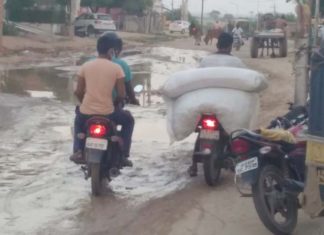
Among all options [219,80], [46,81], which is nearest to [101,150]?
[219,80]

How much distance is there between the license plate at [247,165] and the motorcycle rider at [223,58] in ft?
9.54

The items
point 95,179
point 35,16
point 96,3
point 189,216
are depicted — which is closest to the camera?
point 189,216

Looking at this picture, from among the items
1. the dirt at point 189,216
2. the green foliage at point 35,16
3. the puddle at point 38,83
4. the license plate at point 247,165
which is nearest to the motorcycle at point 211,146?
the dirt at point 189,216

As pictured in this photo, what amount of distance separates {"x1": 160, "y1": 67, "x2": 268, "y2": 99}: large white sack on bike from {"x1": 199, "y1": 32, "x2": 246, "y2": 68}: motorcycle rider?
0.49 meters

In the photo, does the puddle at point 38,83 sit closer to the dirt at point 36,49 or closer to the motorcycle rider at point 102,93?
the dirt at point 36,49

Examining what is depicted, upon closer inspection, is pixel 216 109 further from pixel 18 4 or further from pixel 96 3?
pixel 96 3

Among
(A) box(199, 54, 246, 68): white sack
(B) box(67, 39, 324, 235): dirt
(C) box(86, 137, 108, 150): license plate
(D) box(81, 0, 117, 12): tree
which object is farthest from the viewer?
(D) box(81, 0, 117, 12): tree

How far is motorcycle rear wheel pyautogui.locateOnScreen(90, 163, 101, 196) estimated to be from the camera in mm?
8156

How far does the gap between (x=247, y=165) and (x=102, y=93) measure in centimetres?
231

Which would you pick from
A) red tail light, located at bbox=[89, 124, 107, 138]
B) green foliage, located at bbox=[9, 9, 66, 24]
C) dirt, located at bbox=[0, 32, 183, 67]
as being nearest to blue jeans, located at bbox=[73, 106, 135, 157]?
red tail light, located at bbox=[89, 124, 107, 138]

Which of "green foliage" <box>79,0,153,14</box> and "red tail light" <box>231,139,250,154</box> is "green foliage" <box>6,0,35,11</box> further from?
"red tail light" <box>231,139,250,154</box>

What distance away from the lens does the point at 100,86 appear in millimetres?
8242

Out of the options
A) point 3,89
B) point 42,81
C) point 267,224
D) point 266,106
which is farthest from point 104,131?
point 42,81

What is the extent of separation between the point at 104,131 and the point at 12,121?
603cm
